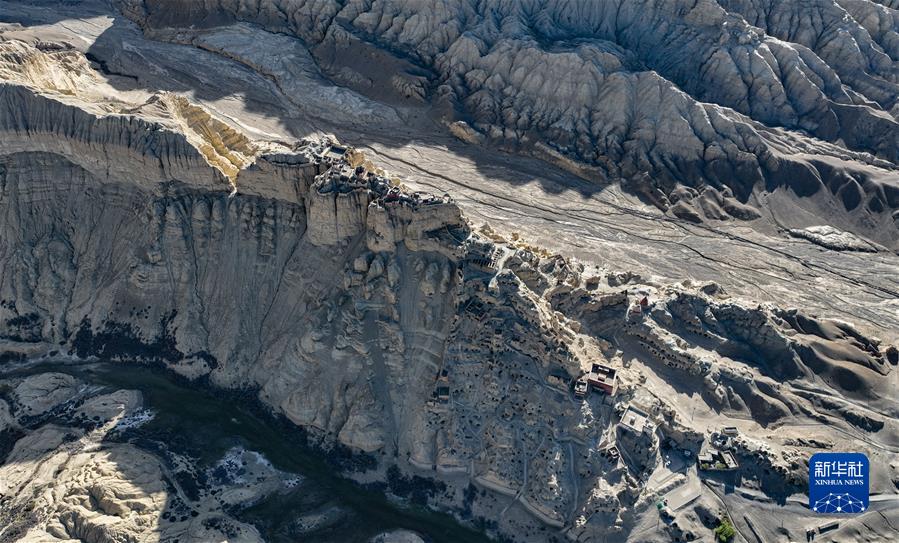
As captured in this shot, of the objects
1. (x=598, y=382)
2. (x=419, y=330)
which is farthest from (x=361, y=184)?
(x=598, y=382)

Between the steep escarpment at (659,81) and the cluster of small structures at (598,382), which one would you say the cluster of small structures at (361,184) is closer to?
the cluster of small structures at (598,382)

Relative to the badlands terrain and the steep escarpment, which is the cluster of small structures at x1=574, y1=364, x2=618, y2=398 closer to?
the badlands terrain

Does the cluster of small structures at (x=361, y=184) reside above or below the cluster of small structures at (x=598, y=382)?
above

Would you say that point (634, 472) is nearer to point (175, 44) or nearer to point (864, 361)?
point (864, 361)

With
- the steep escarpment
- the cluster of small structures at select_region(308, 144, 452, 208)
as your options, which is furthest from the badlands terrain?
the steep escarpment

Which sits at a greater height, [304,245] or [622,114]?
[622,114]

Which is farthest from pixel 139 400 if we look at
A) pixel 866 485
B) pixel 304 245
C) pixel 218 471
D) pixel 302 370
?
pixel 866 485

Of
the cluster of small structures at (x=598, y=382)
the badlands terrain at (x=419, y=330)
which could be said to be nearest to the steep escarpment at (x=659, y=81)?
the badlands terrain at (x=419, y=330)

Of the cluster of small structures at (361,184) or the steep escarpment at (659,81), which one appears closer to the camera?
the cluster of small structures at (361,184)
